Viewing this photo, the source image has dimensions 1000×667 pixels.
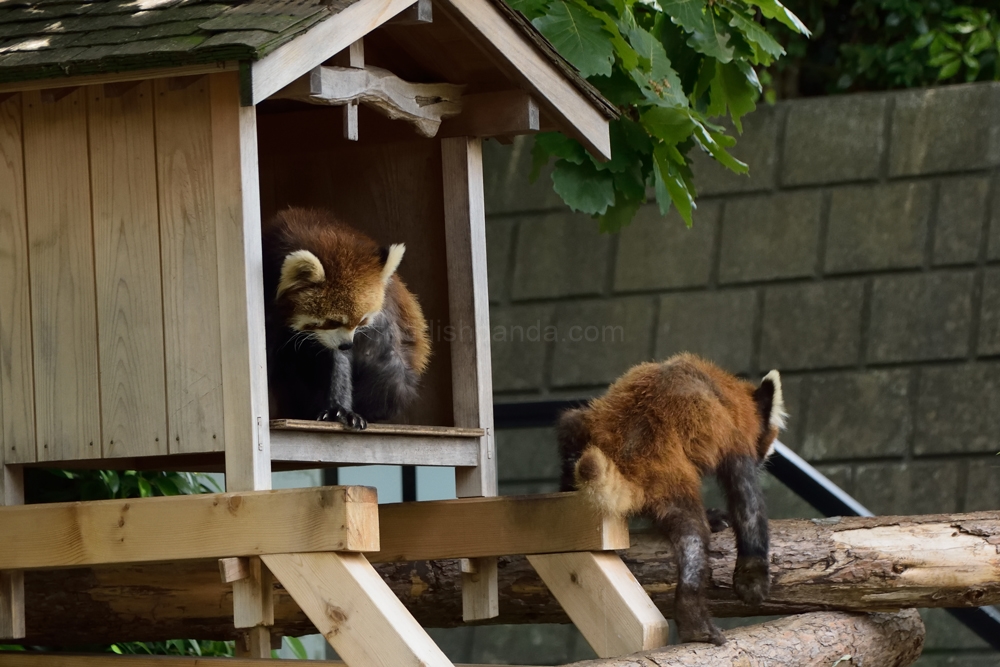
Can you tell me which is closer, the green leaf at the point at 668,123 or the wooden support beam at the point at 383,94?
the wooden support beam at the point at 383,94

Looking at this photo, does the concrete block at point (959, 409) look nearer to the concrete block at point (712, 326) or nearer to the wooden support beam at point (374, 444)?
the concrete block at point (712, 326)

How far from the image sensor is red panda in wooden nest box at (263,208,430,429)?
3.23 meters

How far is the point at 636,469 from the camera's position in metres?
3.48

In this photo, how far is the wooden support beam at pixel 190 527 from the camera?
8.94 ft

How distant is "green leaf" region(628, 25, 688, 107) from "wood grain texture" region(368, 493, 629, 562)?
62.1 inches

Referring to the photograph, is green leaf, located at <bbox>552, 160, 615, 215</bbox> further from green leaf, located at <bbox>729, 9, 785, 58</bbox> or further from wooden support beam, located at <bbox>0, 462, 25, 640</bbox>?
wooden support beam, located at <bbox>0, 462, 25, 640</bbox>

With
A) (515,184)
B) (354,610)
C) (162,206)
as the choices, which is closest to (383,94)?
(162,206)

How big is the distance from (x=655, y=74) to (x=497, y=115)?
855 millimetres

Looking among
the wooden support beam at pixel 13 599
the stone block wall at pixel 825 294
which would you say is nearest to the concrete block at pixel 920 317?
the stone block wall at pixel 825 294

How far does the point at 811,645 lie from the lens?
136 inches

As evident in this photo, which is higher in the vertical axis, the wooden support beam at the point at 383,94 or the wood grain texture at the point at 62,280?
the wooden support beam at the point at 383,94

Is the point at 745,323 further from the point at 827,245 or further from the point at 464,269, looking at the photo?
the point at 464,269

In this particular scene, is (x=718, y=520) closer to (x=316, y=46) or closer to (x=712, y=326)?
(x=316, y=46)

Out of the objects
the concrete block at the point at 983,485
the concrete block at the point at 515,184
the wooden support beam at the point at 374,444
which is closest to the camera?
the wooden support beam at the point at 374,444
